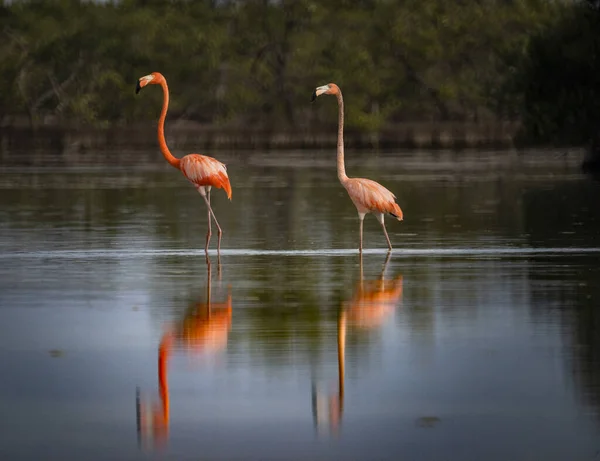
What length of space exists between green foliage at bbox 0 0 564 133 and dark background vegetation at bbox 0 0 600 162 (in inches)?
2.0

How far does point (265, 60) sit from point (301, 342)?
7297cm

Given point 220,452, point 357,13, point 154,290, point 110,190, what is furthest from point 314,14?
point 220,452

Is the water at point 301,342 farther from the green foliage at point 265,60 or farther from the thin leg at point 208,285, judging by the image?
the green foliage at point 265,60

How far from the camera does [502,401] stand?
7621 millimetres

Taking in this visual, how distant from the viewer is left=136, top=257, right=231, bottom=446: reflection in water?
7094mm

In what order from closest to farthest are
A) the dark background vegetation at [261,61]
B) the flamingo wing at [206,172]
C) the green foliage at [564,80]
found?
the flamingo wing at [206,172], the green foliage at [564,80], the dark background vegetation at [261,61]

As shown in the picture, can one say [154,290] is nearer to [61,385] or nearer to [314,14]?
[61,385]

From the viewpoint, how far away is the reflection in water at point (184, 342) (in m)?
7.09

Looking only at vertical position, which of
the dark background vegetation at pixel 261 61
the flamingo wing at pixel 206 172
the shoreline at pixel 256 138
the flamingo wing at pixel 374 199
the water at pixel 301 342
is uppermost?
the dark background vegetation at pixel 261 61

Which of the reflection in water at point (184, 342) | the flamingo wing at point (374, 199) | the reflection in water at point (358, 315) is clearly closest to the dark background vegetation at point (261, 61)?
the flamingo wing at point (374, 199)

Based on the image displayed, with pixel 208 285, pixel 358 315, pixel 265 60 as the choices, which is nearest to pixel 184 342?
pixel 358 315

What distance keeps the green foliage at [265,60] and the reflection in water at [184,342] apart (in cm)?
6428

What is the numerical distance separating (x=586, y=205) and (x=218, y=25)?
6166cm

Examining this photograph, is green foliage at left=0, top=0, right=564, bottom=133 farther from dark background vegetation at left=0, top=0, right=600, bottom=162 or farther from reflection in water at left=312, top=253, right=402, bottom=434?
reflection in water at left=312, top=253, right=402, bottom=434
